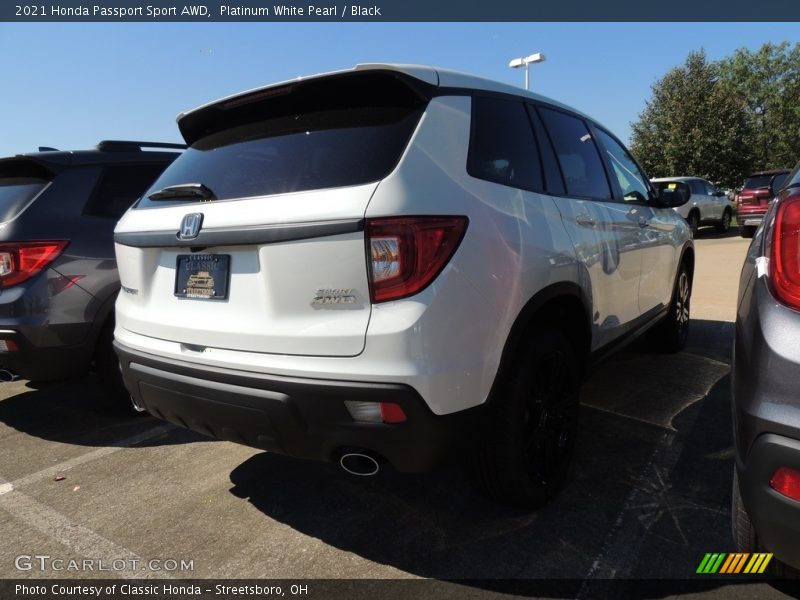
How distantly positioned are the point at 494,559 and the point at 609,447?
122 cm

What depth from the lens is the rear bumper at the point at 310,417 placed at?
184 cm

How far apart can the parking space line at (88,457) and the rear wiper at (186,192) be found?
1714 millimetres

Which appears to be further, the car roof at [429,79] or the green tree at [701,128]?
the green tree at [701,128]

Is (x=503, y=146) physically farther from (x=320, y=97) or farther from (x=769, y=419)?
(x=769, y=419)

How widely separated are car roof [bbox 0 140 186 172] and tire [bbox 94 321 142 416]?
3.74 ft

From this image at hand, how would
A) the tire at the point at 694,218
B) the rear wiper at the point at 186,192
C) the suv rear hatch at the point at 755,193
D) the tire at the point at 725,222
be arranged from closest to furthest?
the rear wiper at the point at 186,192, the suv rear hatch at the point at 755,193, the tire at the point at 694,218, the tire at the point at 725,222

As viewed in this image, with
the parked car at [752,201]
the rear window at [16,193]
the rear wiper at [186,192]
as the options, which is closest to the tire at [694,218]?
the parked car at [752,201]

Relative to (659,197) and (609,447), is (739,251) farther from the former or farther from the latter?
(609,447)

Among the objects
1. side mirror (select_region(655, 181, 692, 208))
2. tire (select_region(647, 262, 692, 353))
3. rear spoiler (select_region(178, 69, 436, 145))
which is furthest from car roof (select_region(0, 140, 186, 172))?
tire (select_region(647, 262, 692, 353))

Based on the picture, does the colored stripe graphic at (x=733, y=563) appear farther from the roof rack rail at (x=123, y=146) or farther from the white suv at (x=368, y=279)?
the roof rack rail at (x=123, y=146)

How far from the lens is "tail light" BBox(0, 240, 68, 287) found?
3295 mm

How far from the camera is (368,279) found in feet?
5.95

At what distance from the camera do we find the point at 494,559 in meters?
2.19


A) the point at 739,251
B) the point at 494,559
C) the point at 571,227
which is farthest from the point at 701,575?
the point at 739,251
